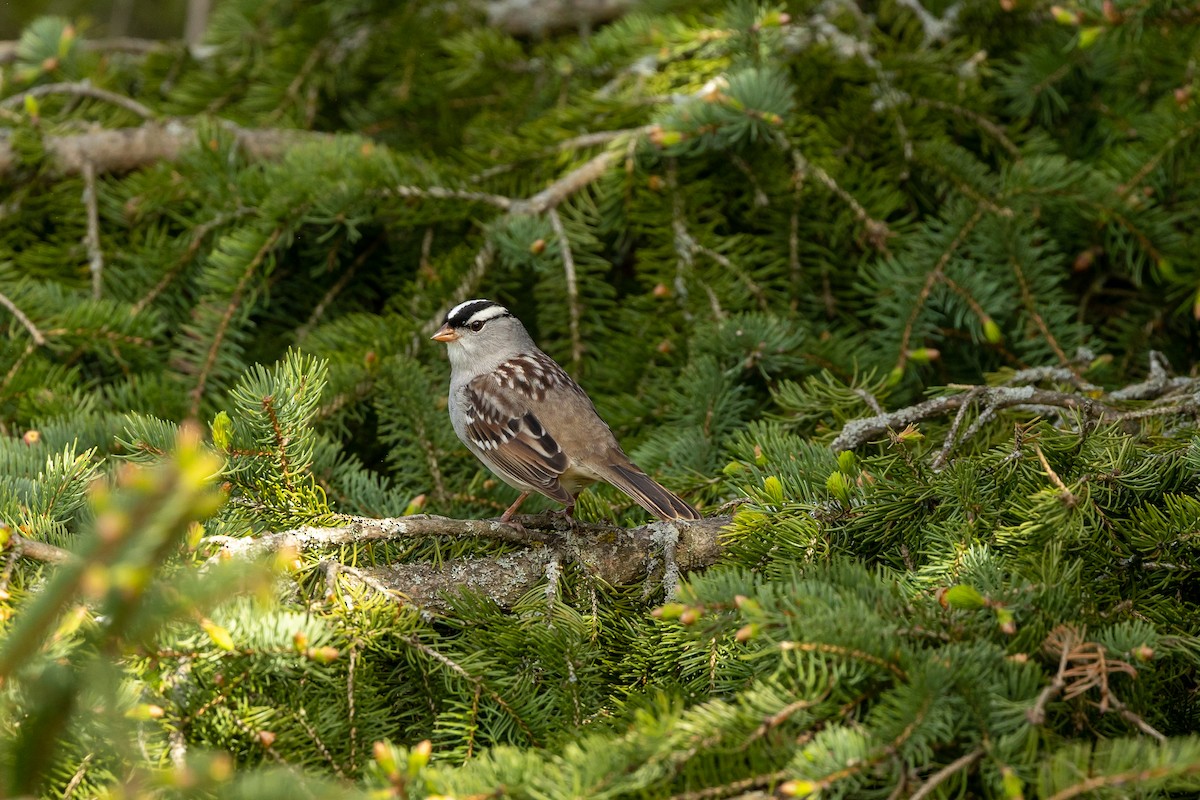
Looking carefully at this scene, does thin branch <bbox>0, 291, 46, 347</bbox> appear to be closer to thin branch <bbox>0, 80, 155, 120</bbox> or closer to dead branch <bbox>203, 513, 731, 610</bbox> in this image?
thin branch <bbox>0, 80, 155, 120</bbox>

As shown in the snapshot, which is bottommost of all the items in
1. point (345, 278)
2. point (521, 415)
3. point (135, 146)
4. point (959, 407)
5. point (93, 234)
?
point (521, 415)

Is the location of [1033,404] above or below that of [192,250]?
above

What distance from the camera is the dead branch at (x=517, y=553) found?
6.31 ft

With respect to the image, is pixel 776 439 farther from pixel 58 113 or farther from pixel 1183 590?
pixel 58 113

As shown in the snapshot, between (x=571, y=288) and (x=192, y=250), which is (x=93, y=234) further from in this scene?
(x=571, y=288)

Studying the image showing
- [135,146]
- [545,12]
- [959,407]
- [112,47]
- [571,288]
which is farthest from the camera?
[545,12]

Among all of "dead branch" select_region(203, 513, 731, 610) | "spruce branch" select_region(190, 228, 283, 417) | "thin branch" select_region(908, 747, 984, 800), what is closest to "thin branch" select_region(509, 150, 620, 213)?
"spruce branch" select_region(190, 228, 283, 417)

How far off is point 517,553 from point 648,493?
369mm

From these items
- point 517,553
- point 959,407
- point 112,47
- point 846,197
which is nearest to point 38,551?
point 517,553

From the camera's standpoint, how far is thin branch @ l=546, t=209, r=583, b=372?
3.12m

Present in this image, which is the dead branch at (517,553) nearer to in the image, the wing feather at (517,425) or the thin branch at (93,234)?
the wing feather at (517,425)

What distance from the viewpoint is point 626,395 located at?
3014mm

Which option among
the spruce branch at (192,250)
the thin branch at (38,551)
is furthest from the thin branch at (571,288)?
the thin branch at (38,551)

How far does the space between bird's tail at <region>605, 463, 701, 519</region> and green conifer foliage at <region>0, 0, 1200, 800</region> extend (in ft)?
0.30
